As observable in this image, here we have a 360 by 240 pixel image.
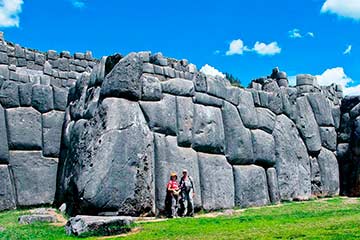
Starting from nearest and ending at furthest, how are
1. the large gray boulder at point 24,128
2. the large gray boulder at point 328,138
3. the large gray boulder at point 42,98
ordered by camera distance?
the large gray boulder at point 24,128, the large gray boulder at point 42,98, the large gray boulder at point 328,138

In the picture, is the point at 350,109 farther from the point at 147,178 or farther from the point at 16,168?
the point at 16,168

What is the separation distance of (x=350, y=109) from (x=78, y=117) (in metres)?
11.1

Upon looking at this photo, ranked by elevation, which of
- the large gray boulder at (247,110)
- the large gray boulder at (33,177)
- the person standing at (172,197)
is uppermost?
the large gray boulder at (247,110)

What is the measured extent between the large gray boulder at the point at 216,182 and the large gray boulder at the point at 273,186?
73.2 inches

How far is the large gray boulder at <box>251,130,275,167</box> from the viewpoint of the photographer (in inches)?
653

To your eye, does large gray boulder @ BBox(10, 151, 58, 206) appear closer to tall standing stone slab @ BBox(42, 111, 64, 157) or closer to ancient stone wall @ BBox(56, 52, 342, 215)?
tall standing stone slab @ BBox(42, 111, 64, 157)

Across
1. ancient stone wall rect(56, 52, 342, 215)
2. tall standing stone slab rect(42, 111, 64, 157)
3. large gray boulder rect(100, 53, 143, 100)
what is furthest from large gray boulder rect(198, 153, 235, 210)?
tall standing stone slab rect(42, 111, 64, 157)

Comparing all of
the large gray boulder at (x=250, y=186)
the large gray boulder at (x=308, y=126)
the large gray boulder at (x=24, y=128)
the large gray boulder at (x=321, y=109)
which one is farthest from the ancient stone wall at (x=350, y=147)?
the large gray boulder at (x=24, y=128)

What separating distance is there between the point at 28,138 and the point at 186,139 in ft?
16.8

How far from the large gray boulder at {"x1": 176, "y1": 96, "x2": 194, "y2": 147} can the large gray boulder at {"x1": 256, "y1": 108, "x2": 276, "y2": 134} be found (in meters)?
3.37

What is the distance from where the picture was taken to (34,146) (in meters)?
15.8

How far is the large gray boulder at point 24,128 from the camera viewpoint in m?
15.4

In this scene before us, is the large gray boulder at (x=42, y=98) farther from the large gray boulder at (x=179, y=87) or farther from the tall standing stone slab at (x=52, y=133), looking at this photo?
the large gray boulder at (x=179, y=87)

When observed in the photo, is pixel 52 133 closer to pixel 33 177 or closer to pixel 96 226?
pixel 33 177
